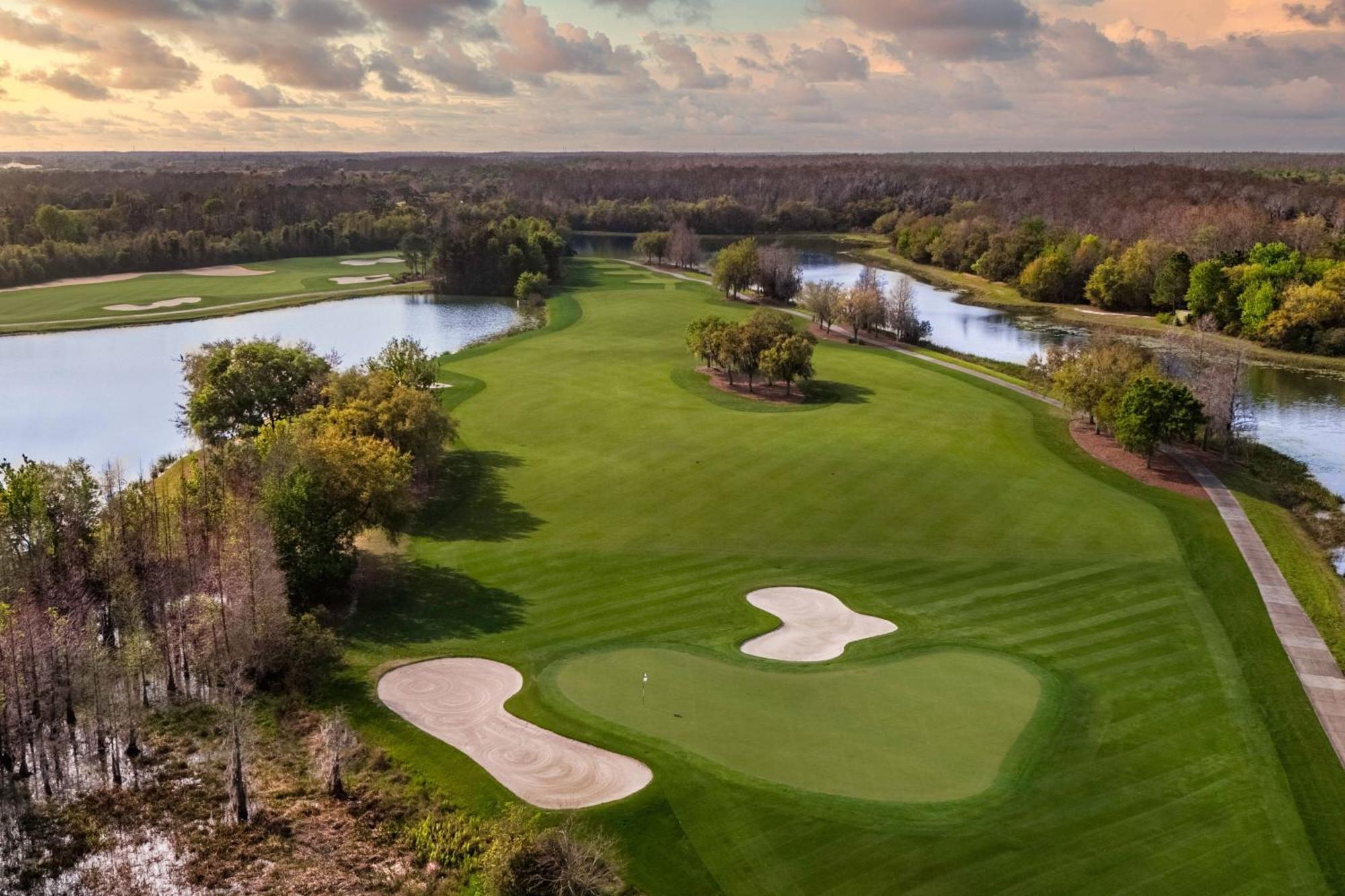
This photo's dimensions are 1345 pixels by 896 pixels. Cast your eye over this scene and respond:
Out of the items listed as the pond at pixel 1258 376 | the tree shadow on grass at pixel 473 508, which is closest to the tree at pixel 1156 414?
the pond at pixel 1258 376

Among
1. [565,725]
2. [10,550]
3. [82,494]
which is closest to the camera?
[565,725]

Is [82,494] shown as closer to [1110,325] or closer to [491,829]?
[491,829]

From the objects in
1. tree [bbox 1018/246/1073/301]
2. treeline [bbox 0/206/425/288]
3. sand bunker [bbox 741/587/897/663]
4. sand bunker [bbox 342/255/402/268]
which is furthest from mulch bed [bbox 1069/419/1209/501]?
treeline [bbox 0/206/425/288]

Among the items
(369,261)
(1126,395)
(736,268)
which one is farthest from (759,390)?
(369,261)

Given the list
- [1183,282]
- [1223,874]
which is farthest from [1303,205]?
[1223,874]

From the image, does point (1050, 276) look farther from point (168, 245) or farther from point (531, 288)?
point (168, 245)

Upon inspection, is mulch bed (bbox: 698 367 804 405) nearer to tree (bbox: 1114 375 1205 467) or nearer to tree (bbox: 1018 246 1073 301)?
tree (bbox: 1114 375 1205 467)
